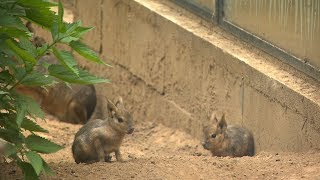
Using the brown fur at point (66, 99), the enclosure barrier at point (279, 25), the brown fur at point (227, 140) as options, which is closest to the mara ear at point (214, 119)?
the brown fur at point (227, 140)

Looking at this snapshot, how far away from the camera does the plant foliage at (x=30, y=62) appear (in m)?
5.67

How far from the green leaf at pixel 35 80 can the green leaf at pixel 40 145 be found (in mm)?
347

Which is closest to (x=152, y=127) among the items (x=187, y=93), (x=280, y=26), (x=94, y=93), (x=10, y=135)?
(x=187, y=93)

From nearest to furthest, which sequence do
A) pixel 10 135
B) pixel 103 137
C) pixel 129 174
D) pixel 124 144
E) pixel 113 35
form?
pixel 10 135, pixel 129 174, pixel 103 137, pixel 124 144, pixel 113 35

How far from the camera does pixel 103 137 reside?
26.8 ft

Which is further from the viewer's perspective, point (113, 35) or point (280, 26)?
point (113, 35)

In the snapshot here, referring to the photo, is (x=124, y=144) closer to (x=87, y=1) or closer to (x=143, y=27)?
(x=143, y=27)

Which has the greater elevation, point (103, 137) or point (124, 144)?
point (103, 137)

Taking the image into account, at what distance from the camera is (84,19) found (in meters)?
11.6

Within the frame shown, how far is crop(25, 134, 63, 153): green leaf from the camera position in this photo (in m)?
5.84

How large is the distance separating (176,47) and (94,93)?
2.27m

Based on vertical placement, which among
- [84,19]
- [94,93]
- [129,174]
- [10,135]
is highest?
[10,135]

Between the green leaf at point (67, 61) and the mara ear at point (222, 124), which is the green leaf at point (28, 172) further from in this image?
the mara ear at point (222, 124)

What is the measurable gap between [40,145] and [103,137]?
7.57 ft
